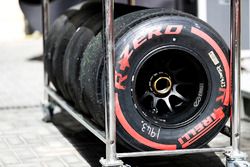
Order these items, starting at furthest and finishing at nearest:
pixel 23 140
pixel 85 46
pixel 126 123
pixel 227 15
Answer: pixel 227 15 < pixel 23 140 < pixel 85 46 < pixel 126 123

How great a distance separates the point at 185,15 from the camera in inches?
163

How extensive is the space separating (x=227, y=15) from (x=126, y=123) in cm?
313

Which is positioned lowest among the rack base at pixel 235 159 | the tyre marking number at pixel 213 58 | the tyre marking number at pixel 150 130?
the rack base at pixel 235 159

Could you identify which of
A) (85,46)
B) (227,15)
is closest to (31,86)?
(227,15)

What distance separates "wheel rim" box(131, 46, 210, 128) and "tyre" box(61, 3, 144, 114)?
64 centimetres

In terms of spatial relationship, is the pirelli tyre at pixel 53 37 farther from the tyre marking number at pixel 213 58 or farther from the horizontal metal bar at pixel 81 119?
the tyre marking number at pixel 213 58

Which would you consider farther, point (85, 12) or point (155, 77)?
point (85, 12)

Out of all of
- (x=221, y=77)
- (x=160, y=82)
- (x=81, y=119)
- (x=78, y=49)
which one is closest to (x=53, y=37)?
(x=78, y=49)

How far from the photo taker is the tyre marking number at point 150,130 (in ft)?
13.0

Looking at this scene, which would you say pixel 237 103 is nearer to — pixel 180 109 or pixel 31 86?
pixel 180 109

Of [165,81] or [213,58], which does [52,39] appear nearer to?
[165,81]

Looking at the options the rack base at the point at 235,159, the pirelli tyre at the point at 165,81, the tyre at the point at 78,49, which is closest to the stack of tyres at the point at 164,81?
the pirelli tyre at the point at 165,81

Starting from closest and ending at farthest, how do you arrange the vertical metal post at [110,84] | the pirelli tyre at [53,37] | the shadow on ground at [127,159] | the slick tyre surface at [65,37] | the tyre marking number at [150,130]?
the vertical metal post at [110,84] < the tyre marking number at [150,130] < the shadow on ground at [127,159] < the slick tyre surface at [65,37] < the pirelli tyre at [53,37]

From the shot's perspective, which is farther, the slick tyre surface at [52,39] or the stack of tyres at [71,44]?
the slick tyre surface at [52,39]
